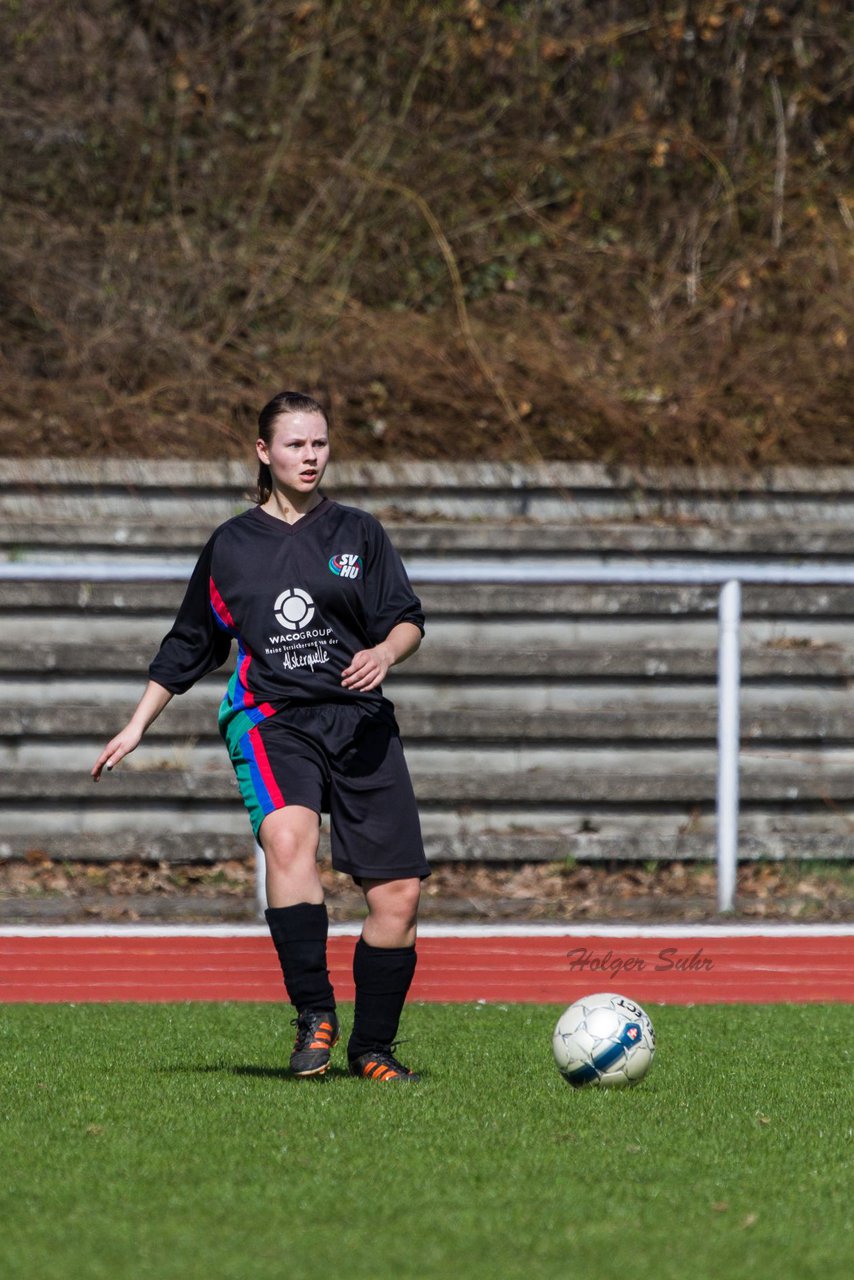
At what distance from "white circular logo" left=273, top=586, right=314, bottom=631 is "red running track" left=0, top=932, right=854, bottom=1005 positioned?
237 centimetres

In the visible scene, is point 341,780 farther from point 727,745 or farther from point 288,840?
point 727,745

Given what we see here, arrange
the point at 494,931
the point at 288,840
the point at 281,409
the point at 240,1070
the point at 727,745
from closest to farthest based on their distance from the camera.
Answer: the point at 288,840 → the point at 281,409 → the point at 240,1070 → the point at 494,931 → the point at 727,745

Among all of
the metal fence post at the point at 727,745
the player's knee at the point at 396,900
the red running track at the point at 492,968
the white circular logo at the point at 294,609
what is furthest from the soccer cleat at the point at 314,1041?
the metal fence post at the point at 727,745

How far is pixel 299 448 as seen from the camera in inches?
200

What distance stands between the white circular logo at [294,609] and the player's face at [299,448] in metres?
0.31

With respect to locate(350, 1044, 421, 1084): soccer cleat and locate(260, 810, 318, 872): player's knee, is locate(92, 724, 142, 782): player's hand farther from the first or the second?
locate(350, 1044, 421, 1084): soccer cleat

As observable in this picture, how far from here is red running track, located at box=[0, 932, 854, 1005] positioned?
7.05 meters

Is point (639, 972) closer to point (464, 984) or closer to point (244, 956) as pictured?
point (464, 984)

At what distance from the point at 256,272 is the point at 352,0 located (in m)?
2.73

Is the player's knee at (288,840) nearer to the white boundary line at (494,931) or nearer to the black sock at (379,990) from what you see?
the black sock at (379,990)

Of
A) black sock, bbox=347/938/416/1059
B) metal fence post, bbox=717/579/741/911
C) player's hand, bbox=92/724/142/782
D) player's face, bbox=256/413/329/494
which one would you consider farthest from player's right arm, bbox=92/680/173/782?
metal fence post, bbox=717/579/741/911

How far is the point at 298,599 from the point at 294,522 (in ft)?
0.90

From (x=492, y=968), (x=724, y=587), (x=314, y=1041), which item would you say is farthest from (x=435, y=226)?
(x=314, y=1041)

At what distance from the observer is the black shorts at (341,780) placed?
16.4ft
